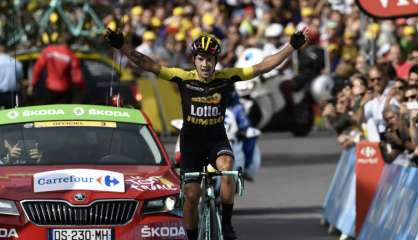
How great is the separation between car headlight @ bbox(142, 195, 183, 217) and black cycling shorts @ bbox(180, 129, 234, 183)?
0.59 m

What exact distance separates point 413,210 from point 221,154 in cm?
152

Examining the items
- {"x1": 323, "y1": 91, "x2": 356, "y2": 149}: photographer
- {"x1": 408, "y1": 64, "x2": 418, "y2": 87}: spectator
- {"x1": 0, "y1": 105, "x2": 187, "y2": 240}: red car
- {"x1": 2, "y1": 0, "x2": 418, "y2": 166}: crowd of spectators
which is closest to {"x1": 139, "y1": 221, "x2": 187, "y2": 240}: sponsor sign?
{"x1": 0, "y1": 105, "x2": 187, "y2": 240}: red car

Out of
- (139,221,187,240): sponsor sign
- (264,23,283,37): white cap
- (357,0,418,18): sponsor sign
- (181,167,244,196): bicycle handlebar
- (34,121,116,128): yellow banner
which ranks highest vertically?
(357,0,418,18): sponsor sign

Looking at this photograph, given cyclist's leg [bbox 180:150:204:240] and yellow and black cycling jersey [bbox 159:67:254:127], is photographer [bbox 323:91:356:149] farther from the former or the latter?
cyclist's leg [bbox 180:150:204:240]

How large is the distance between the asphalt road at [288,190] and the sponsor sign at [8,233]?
14.5ft

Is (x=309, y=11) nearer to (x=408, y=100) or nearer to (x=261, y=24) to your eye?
(x=261, y=24)

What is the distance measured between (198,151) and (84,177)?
100 cm

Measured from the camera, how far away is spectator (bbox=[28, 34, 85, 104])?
24.1 meters

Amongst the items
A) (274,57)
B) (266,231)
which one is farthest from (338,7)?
(274,57)

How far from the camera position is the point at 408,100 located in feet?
49.9

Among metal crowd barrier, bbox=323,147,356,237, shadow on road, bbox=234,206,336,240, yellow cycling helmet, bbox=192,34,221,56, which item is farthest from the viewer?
shadow on road, bbox=234,206,336,240

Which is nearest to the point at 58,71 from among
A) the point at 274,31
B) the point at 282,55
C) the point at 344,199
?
the point at 274,31

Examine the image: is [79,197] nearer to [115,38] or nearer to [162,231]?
[162,231]

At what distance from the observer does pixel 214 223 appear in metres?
11.9
